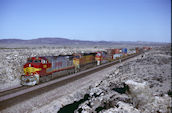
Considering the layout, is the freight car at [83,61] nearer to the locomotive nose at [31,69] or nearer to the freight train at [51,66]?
the freight train at [51,66]

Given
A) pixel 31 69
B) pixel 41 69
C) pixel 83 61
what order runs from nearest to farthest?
pixel 31 69
pixel 41 69
pixel 83 61

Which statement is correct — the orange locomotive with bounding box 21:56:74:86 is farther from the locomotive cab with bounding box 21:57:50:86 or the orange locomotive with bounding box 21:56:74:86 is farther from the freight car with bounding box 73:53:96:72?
the freight car with bounding box 73:53:96:72

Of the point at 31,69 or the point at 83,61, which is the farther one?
the point at 83,61

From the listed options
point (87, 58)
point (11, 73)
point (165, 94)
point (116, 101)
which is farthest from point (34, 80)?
point (87, 58)

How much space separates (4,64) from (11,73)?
3156 millimetres

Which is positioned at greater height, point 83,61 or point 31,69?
point 31,69

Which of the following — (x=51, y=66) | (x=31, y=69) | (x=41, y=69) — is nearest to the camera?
(x=31, y=69)

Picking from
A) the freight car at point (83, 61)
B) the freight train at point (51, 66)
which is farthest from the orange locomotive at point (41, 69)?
the freight car at point (83, 61)

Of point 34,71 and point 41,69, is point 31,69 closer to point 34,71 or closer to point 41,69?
point 34,71

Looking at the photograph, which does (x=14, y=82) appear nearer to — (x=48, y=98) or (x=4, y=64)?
(x=4, y=64)

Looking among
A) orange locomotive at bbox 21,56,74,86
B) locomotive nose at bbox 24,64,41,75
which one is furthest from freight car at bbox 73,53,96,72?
locomotive nose at bbox 24,64,41,75

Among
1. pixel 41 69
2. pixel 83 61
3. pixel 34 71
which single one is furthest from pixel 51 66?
pixel 83 61

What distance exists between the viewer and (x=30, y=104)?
9469 mm

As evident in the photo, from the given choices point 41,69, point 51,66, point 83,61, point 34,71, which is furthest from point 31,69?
point 83,61
